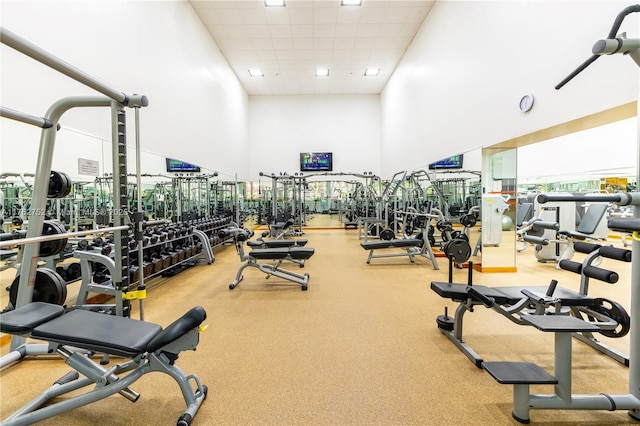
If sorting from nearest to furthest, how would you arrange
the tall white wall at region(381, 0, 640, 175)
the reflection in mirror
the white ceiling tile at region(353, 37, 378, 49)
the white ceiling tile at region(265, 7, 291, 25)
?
1. the tall white wall at region(381, 0, 640, 175)
2. the reflection in mirror
3. the white ceiling tile at region(265, 7, 291, 25)
4. the white ceiling tile at region(353, 37, 378, 49)

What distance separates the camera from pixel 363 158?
10898 millimetres

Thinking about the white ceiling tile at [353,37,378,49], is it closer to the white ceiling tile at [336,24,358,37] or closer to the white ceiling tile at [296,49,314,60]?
the white ceiling tile at [336,24,358,37]

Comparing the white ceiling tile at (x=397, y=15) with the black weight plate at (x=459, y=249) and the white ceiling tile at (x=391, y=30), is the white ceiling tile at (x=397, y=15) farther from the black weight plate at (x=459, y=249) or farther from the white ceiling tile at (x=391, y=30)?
the black weight plate at (x=459, y=249)

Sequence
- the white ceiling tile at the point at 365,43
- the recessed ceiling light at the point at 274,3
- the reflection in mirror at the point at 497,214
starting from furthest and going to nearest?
the white ceiling tile at the point at 365,43 → the recessed ceiling light at the point at 274,3 → the reflection in mirror at the point at 497,214

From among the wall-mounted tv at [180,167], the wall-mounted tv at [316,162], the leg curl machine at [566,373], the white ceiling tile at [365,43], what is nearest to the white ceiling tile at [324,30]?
the white ceiling tile at [365,43]

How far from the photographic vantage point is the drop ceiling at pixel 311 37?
611 cm

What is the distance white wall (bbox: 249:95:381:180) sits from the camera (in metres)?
10.7

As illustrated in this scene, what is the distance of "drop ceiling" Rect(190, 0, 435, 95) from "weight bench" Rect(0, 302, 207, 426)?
20.9 feet

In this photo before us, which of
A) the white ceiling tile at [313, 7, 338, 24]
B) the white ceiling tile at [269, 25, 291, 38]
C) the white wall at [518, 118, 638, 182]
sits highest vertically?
the white ceiling tile at [313, 7, 338, 24]

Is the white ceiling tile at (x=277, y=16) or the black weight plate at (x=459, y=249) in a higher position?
the white ceiling tile at (x=277, y=16)

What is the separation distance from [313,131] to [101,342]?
1011 centimetres

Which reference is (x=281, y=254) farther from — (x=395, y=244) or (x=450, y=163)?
(x=450, y=163)

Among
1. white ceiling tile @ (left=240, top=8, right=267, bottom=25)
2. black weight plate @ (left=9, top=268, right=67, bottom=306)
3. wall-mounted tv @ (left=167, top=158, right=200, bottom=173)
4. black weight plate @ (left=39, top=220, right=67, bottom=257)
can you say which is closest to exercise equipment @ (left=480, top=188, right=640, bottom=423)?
black weight plate @ (left=9, top=268, right=67, bottom=306)

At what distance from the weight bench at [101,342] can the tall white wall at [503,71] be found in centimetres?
346
